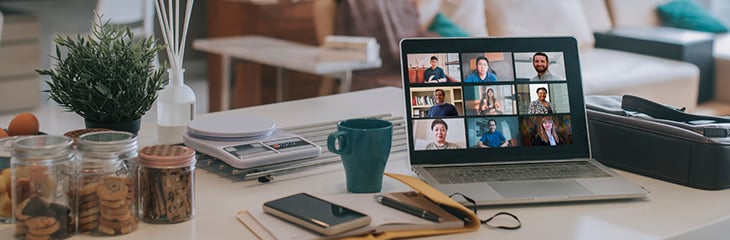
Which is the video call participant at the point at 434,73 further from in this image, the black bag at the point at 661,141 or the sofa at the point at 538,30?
the sofa at the point at 538,30

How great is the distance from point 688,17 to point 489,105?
410 cm

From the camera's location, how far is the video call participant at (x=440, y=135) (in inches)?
52.1

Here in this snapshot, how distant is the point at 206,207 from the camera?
3.90ft

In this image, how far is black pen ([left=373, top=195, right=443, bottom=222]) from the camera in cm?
111

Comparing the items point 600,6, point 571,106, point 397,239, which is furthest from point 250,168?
point 600,6

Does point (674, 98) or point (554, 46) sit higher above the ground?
point (554, 46)

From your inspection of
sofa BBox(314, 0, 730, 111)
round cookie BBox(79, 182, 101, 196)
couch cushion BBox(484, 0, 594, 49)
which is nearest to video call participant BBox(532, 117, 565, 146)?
round cookie BBox(79, 182, 101, 196)

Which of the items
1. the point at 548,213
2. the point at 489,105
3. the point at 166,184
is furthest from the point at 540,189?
the point at 166,184

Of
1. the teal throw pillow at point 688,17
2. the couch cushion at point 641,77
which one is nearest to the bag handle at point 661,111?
the couch cushion at point 641,77

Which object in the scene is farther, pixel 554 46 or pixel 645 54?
pixel 645 54

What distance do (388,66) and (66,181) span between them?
273 centimetres

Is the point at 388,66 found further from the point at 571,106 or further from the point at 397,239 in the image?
the point at 397,239

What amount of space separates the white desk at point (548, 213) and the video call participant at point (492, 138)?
136 mm

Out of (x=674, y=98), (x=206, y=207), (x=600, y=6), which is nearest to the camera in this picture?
(x=206, y=207)
